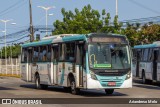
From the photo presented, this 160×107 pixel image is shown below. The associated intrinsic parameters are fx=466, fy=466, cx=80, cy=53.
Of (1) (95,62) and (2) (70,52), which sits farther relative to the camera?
(2) (70,52)

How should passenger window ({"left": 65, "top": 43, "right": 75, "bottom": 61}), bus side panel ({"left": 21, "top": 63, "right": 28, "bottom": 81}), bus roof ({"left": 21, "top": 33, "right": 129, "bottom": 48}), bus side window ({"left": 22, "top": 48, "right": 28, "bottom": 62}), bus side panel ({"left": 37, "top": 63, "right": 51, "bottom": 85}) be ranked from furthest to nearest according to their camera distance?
bus side window ({"left": 22, "top": 48, "right": 28, "bottom": 62}) → bus side panel ({"left": 21, "top": 63, "right": 28, "bottom": 81}) → bus side panel ({"left": 37, "top": 63, "right": 51, "bottom": 85}) → passenger window ({"left": 65, "top": 43, "right": 75, "bottom": 61}) → bus roof ({"left": 21, "top": 33, "right": 129, "bottom": 48})

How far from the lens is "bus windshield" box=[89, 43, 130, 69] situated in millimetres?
21203

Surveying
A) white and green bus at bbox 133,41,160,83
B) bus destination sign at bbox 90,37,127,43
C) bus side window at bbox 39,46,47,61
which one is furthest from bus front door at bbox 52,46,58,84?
white and green bus at bbox 133,41,160,83

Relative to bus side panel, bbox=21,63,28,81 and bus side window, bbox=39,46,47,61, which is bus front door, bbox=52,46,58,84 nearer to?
bus side window, bbox=39,46,47,61

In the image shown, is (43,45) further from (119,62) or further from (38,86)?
(119,62)

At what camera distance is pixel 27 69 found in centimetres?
3012

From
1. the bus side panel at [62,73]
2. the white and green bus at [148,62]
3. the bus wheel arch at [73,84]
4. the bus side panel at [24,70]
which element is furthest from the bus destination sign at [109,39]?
the bus side panel at [24,70]

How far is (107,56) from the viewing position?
21266mm

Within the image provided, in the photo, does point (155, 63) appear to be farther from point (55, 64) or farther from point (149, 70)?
point (55, 64)

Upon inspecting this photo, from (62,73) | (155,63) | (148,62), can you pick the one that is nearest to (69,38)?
(62,73)

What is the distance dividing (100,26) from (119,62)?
34387 millimetres

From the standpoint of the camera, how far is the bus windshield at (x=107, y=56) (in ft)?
69.6

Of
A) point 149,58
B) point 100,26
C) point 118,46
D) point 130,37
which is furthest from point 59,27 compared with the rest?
point 118,46

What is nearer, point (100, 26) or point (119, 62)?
point (119, 62)
